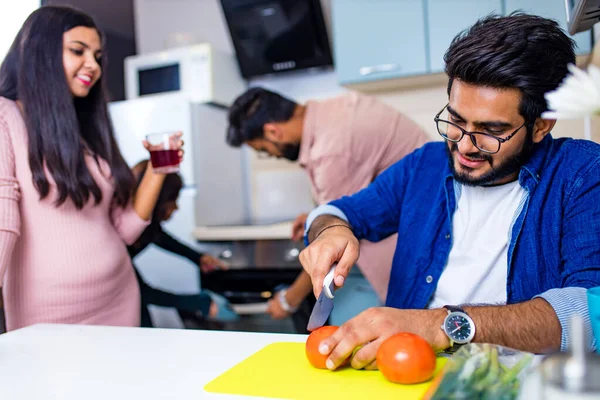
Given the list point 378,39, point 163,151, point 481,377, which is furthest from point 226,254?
point 481,377

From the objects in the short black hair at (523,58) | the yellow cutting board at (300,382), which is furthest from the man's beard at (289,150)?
the yellow cutting board at (300,382)

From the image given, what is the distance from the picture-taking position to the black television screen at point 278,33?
291 cm

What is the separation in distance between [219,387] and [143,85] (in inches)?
104

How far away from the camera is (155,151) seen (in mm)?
1489

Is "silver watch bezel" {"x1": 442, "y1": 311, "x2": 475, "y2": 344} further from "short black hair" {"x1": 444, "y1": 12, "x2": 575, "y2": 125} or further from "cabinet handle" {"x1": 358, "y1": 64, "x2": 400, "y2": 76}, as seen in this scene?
"cabinet handle" {"x1": 358, "y1": 64, "x2": 400, "y2": 76}

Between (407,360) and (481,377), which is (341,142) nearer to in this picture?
(407,360)

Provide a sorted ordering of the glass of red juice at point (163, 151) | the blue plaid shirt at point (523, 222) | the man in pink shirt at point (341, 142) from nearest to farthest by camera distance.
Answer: the blue plaid shirt at point (523, 222) < the glass of red juice at point (163, 151) < the man in pink shirt at point (341, 142)

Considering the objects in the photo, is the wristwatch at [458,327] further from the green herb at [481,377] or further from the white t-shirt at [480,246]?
the white t-shirt at [480,246]

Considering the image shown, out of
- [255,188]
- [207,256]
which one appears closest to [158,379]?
[207,256]

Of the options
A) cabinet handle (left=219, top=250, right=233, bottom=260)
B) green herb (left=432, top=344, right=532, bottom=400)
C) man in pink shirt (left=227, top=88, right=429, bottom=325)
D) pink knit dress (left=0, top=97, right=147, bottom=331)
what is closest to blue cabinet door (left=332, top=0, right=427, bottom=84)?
man in pink shirt (left=227, top=88, right=429, bottom=325)

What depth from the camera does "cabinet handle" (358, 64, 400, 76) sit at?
2586 millimetres

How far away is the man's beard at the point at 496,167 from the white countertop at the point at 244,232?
4.97 feet

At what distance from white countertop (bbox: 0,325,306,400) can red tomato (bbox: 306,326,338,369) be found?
13cm

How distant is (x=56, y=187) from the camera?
1.37 meters
